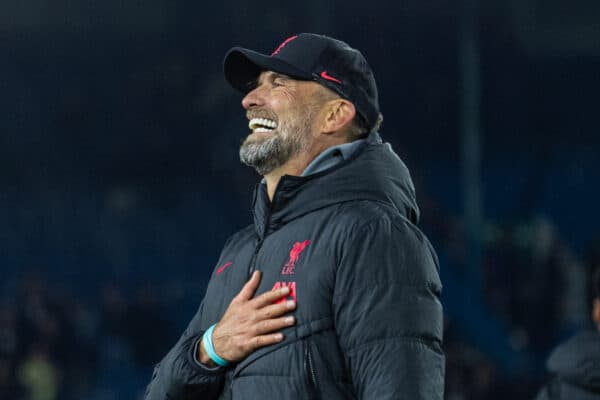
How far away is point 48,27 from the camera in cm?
912

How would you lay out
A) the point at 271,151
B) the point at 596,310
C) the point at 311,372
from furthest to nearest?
the point at 596,310, the point at 271,151, the point at 311,372

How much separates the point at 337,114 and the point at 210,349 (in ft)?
1.79

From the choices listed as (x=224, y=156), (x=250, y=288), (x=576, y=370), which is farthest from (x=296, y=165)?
(x=224, y=156)

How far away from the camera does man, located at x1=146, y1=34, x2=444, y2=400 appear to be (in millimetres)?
1687

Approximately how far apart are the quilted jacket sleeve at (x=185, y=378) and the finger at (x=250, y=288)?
145 millimetres

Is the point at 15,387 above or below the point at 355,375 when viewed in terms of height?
below

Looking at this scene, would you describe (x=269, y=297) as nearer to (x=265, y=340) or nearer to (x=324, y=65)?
(x=265, y=340)

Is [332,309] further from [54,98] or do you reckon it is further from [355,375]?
[54,98]

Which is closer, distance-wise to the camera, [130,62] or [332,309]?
[332,309]

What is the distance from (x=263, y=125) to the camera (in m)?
2.02

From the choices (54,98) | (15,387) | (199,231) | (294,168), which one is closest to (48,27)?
(54,98)

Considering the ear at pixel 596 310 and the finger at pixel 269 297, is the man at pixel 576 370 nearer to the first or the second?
the ear at pixel 596 310

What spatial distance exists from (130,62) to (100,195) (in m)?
1.30

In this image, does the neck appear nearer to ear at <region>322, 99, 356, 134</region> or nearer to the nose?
ear at <region>322, 99, 356, 134</region>
